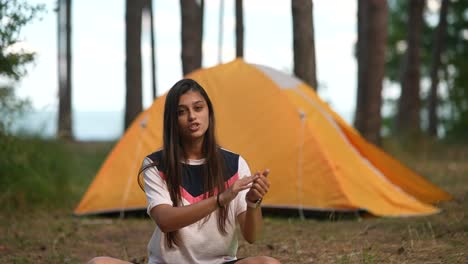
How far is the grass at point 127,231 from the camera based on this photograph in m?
5.81

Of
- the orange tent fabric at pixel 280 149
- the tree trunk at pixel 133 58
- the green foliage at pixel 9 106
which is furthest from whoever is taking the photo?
the tree trunk at pixel 133 58

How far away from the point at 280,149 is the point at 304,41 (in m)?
1.94

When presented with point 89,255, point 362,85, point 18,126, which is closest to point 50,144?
point 18,126

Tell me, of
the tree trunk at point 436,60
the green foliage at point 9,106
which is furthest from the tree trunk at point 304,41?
the tree trunk at point 436,60

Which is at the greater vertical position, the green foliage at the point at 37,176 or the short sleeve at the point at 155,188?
the short sleeve at the point at 155,188

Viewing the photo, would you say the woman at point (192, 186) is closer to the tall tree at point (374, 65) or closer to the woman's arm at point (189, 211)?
the woman's arm at point (189, 211)

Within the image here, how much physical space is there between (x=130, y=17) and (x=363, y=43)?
15.8 ft

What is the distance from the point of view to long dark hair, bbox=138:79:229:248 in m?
3.84

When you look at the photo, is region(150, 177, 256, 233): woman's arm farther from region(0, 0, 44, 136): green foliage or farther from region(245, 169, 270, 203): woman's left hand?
region(0, 0, 44, 136): green foliage

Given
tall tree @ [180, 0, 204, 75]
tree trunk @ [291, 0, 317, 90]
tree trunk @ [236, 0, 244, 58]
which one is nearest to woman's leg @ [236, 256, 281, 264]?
tree trunk @ [291, 0, 317, 90]

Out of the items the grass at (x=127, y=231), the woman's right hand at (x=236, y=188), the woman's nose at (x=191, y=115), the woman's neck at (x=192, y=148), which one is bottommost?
the grass at (x=127, y=231)

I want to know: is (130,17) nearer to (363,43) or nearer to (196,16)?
(196,16)

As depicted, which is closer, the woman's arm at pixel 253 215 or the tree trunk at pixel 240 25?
the woman's arm at pixel 253 215

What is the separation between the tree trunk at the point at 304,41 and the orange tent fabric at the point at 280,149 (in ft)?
3.05
